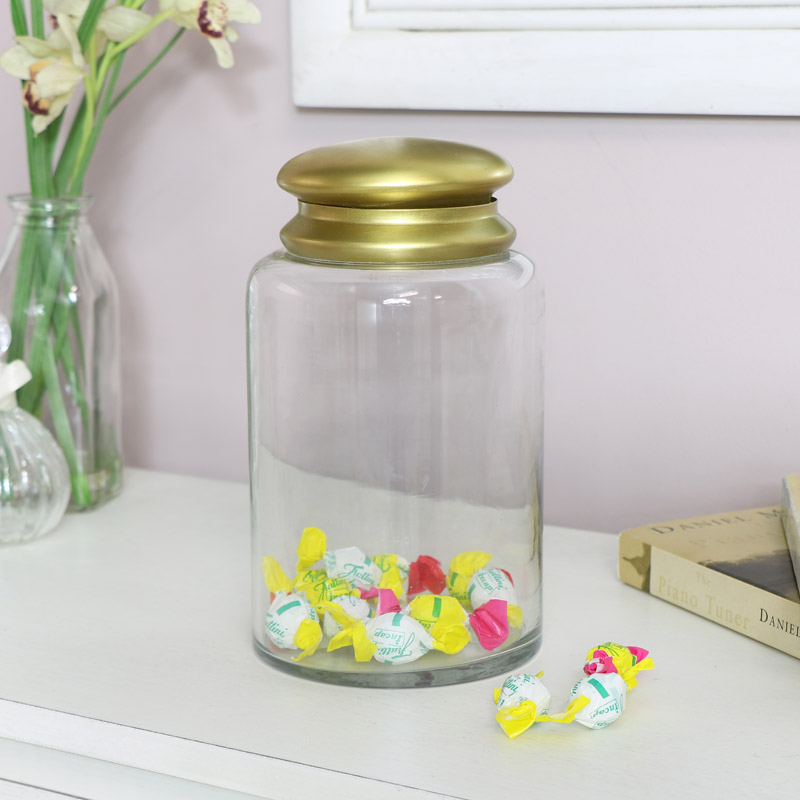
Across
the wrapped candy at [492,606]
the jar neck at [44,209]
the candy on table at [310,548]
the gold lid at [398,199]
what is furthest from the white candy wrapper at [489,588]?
the jar neck at [44,209]

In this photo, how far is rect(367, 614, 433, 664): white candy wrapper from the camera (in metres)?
0.63

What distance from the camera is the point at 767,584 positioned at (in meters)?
0.69

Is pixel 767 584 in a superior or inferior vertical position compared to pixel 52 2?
inferior

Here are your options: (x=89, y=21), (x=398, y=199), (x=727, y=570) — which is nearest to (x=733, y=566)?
(x=727, y=570)

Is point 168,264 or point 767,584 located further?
point 168,264

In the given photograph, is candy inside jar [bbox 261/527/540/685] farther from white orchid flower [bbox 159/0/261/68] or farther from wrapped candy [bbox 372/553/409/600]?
white orchid flower [bbox 159/0/261/68]

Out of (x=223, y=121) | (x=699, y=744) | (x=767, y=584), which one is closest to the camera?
(x=699, y=744)

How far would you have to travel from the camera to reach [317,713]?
606 mm

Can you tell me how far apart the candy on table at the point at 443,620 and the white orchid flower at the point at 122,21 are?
0.55m

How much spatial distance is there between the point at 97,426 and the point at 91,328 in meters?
0.09

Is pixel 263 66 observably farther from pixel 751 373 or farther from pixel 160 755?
pixel 160 755

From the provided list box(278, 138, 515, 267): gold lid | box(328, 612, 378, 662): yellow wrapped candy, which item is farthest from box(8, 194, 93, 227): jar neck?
box(328, 612, 378, 662): yellow wrapped candy

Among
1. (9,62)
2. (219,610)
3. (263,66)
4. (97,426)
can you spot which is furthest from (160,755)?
(263,66)

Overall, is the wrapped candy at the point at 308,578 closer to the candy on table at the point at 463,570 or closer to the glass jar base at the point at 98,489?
the candy on table at the point at 463,570
